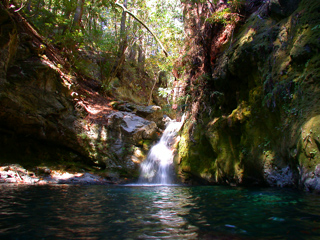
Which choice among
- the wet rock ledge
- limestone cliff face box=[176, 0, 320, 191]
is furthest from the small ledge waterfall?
the wet rock ledge

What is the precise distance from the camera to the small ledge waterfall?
10.8m

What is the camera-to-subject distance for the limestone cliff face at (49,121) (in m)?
9.46

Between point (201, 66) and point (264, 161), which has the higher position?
point (201, 66)

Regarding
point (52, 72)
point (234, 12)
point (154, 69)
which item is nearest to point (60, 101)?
A: point (52, 72)

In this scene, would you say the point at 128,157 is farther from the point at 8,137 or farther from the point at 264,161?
the point at 264,161

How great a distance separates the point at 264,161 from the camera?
6.37 meters

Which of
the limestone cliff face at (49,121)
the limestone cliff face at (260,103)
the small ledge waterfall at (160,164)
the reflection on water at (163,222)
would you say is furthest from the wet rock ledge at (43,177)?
the reflection on water at (163,222)

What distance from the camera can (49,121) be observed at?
10.6 meters

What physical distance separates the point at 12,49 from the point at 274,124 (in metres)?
11.5

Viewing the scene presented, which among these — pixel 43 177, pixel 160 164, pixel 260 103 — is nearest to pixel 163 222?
pixel 260 103

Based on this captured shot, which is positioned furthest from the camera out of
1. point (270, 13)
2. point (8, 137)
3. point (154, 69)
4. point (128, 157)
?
point (154, 69)

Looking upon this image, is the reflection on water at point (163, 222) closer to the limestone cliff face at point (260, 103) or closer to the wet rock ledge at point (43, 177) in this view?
the limestone cliff face at point (260, 103)

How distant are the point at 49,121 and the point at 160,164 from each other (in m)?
6.35

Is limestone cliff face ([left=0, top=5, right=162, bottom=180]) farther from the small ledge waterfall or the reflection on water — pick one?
the reflection on water
